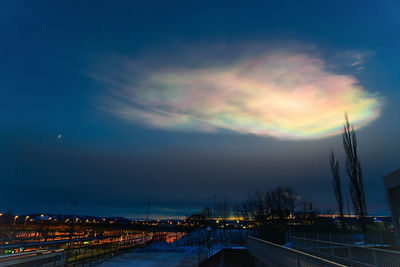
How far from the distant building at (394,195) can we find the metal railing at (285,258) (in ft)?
58.6

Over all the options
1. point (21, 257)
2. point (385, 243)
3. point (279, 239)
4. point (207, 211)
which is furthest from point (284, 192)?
point (207, 211)

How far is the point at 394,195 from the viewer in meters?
25.7

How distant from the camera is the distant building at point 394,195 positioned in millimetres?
24516

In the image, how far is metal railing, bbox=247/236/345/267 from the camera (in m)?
7.51

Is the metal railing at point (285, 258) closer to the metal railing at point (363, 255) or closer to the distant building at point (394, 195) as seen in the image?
the metal railing at point (363, 255)

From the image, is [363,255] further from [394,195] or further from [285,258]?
[394,195]

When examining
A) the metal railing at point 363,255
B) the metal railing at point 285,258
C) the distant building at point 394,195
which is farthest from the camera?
the distant building at point 394,195

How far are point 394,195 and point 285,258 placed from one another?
22567 mm

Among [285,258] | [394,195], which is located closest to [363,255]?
[285,258]

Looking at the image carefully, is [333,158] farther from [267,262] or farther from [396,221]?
[267,262]

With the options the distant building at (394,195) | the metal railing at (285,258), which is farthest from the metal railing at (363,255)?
the distant building at (394,195)

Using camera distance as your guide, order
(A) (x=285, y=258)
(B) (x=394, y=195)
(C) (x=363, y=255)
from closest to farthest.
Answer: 1. (A) (x=285, y=258)
2. (C) (x=363, y=255)
3. (B) (x=394, y=195)

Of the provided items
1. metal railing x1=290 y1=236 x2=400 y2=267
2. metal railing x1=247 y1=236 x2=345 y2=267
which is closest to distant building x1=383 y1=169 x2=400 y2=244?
metal railing x1=290 y1=236 x2=400 y2=267

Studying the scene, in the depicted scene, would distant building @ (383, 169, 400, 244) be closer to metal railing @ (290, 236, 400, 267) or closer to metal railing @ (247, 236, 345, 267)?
metal railing @ (290, 236, 400, 267)
